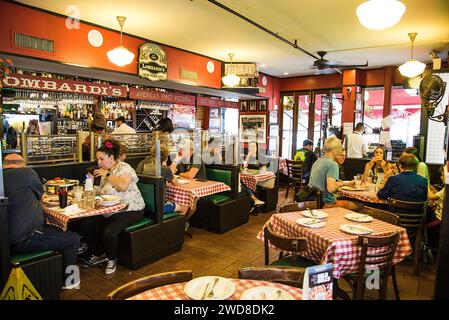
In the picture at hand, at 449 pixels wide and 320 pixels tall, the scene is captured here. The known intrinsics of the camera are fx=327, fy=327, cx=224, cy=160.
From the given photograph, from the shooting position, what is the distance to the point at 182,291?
1.85m

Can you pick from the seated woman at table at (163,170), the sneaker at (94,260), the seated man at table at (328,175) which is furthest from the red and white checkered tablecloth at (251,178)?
the sneaker at (94,260)

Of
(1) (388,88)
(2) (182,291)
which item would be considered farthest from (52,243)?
(1) (388,88)

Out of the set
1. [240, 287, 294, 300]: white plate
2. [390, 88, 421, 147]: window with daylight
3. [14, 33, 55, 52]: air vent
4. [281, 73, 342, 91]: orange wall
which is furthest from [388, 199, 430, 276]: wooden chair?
[281, 73, 342, 91]: orange wall

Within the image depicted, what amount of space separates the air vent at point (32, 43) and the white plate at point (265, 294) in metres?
5.08

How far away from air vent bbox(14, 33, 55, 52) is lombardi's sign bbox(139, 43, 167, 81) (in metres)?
1.78

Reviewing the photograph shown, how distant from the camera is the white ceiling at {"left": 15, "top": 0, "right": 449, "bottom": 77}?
15.9 ft

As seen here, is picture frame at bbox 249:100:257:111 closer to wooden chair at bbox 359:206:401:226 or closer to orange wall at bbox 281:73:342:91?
orange wall at bbox 281:73:342:91

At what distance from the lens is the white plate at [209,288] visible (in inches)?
68.9

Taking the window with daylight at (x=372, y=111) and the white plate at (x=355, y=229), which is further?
the window with daylight at (x=372, y=111)

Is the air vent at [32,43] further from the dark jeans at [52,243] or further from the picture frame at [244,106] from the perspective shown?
the picture frame at [244,106]

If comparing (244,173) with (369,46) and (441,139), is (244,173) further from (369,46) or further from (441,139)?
(441,139)

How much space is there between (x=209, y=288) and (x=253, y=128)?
9.78 meters

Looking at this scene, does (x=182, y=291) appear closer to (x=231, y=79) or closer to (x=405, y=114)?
(x=231, y=79)
